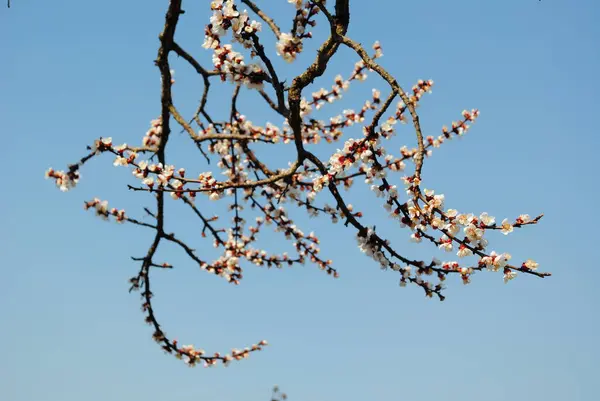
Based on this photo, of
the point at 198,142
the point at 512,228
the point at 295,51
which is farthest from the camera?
the point at 198,142

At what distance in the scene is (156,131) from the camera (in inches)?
309

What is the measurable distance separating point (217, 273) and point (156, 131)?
→ 2.19 metres

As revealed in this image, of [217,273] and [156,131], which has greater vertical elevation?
[156,131]

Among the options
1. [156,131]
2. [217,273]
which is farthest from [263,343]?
[156,131]

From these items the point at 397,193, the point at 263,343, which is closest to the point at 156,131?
the point at 263,343

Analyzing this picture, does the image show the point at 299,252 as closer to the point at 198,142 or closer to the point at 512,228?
the point at 198,142

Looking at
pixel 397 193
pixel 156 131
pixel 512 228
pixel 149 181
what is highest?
pixel 156 131

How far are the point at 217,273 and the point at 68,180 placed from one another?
107 inches

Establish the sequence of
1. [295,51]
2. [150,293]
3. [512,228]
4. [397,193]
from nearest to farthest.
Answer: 1. [512,228]
2. [397,193]
3. [295,51]
4. [150,293]

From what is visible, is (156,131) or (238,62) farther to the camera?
(156,131)

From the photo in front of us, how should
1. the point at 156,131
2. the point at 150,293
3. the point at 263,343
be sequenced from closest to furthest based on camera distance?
the point at 150,293 → the point at 156,131 → the point at 263,343

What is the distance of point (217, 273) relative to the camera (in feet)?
25.8

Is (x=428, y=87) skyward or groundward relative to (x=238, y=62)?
skyward

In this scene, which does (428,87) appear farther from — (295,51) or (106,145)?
(106,145)
